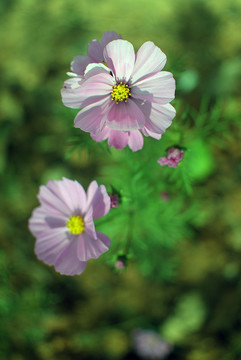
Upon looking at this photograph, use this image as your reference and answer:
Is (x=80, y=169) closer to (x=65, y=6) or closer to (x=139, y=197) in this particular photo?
(x=139, y=197)

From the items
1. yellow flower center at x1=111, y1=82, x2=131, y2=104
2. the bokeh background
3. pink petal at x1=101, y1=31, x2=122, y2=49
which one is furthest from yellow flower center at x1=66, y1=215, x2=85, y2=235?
pink petal at x1=101, y1=31, x2=122, y2=49

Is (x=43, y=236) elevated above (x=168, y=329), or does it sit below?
above

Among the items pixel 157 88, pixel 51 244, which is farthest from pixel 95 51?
pixel 51 244

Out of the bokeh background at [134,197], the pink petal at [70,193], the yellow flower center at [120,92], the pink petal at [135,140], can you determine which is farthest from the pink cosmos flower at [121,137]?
the bokeh background at [134,197]

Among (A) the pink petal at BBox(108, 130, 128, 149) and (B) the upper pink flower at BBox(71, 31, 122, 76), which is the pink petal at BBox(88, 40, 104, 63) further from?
(A) the pink petal at BBox(108, 130, 128, 149)

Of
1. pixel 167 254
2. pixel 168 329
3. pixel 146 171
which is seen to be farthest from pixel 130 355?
pixel 146 171

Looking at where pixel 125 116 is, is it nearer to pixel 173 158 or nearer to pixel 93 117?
pixel 93 117
